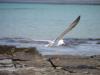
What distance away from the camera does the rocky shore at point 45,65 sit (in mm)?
10547

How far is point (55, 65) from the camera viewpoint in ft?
38.0

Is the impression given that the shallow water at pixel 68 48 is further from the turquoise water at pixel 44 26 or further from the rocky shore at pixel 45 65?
the turquoise water at pixel 44 26

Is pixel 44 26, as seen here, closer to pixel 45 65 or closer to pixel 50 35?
pixel 50 35

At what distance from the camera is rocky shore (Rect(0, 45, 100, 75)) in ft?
34.6

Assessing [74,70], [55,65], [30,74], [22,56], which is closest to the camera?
[30,74]

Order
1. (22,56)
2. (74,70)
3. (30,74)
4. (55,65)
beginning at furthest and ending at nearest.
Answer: (22,56), (55,65), (74,70), (30,74)

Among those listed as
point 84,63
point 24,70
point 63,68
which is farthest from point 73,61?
point 24,70

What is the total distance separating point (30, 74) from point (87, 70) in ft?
5.44

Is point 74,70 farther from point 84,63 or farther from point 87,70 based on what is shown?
Result: point 84,63

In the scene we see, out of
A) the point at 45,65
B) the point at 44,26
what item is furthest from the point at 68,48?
the point at 44,26

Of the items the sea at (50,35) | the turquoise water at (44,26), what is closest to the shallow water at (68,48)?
the sea at (50,35)

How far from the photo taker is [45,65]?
38.1 feet

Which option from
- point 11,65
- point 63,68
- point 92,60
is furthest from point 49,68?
point 92,60

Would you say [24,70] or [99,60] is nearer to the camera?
[24,70]
